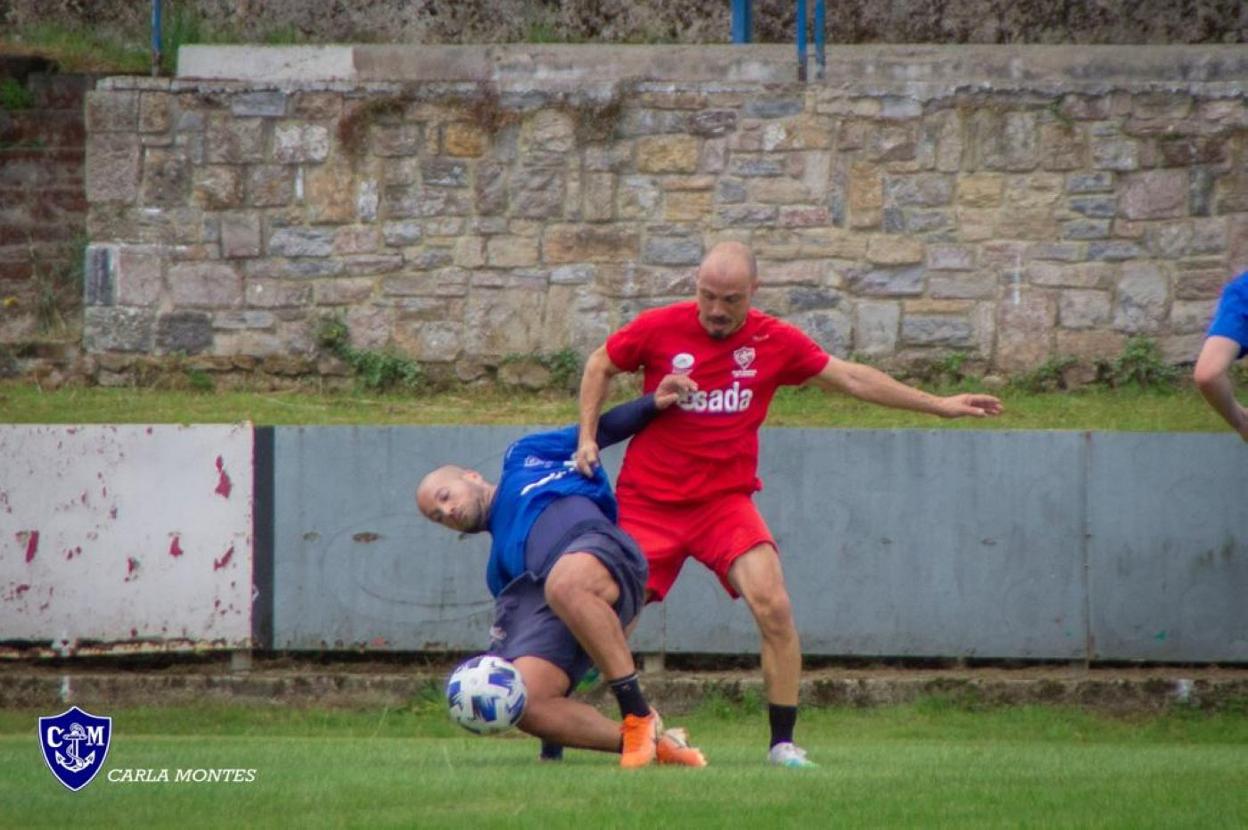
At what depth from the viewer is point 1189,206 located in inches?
570

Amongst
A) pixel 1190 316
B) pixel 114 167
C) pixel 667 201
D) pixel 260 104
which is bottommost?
pixel 1190 316

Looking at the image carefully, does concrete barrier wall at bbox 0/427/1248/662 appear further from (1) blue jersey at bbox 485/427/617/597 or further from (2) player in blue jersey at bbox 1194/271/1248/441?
(1) blue jersey at bbox 485/427/617/597

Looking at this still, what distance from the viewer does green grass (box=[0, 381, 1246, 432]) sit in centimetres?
1388

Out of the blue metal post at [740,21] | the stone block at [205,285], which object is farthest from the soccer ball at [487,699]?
the blue metal post at [740,21]

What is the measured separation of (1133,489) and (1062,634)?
951 mm

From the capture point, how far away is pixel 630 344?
8.58 m

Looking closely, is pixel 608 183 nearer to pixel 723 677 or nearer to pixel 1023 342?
pixel 1023 342

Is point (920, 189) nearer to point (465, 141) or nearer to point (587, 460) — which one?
point (465, 141)

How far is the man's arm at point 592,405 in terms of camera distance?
7988 millimetres

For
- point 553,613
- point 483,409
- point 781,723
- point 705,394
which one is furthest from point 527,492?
point 483,409

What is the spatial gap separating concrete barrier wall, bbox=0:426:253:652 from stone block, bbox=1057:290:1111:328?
6052 mm

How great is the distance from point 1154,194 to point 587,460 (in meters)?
7.82

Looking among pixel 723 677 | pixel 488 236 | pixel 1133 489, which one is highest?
pixel 488 236

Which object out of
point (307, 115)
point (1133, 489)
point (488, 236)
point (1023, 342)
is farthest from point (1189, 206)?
point (307, 115)
